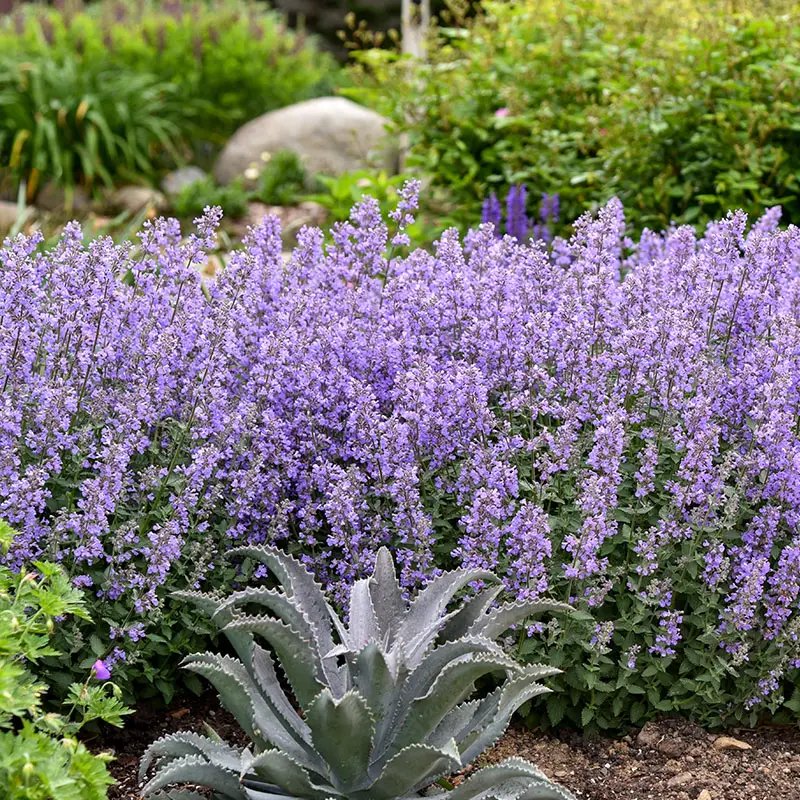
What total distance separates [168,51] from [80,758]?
37.4ft

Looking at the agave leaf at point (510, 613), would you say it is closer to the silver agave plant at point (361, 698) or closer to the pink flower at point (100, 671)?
the silver agave plant at point (361, 698)

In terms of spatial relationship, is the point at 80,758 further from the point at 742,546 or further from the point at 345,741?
the point at 742,546

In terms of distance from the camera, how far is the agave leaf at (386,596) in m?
3.17

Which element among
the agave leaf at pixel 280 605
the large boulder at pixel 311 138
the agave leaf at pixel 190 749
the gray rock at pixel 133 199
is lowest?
the gray rock at pixel 133 199

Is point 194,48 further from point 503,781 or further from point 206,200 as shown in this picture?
point 503,781

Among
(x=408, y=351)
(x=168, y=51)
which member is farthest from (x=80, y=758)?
(x=168, y=51)

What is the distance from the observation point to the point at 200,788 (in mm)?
3271

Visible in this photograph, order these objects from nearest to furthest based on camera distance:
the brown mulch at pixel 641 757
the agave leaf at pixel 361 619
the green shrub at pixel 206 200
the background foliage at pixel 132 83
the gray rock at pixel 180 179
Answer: the agave leaf at pixel 361 619, the brown mulch at pixel 641 757, the green shrub at pixel 206 200, the background foliage at pixel 132 83, the gray rock at pixel 180 179

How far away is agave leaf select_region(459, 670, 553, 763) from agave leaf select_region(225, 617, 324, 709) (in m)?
0.42

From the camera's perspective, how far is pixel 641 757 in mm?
3434

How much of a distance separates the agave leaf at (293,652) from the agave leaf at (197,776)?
0.85ft

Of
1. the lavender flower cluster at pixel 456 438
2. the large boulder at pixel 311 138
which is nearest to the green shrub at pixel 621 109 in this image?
the lavender flower cluster at pixel 456 438

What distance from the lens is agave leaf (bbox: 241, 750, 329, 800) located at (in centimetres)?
275

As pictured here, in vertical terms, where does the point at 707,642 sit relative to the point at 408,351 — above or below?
below
